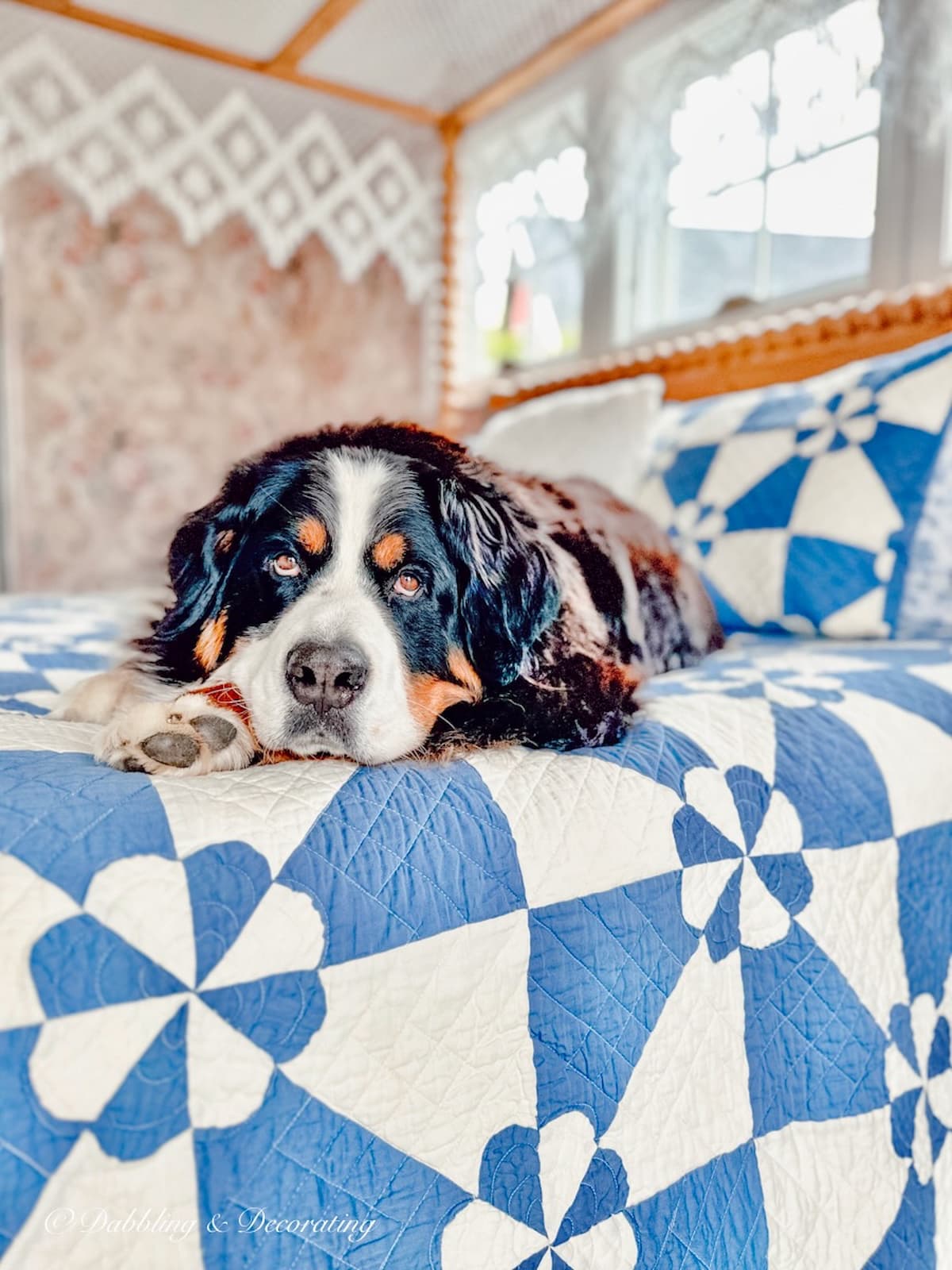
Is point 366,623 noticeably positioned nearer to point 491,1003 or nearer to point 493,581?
point 493,581

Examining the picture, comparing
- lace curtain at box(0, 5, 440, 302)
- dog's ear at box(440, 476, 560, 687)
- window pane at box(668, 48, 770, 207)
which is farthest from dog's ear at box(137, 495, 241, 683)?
lace curtain at box(0, 5, 440, 302)

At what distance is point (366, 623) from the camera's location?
83 centimetres

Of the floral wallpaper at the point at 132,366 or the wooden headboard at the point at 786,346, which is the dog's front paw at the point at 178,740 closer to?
the wooden headboard at the point at 786,346

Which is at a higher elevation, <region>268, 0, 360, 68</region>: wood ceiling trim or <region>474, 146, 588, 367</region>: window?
<region>268, 0, 360, 68</region>: wood ceiling trim

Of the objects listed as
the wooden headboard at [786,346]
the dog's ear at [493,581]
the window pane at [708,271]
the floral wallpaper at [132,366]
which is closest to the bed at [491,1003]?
the dog's ear at [493,581]

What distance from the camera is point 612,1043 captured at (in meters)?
0.75

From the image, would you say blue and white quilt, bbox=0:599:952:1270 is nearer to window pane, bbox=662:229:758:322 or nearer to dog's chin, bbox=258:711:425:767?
dog's chin, bbox=258:711:425:767

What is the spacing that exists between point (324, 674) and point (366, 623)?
64mm

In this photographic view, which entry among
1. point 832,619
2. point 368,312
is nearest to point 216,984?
point 832,619

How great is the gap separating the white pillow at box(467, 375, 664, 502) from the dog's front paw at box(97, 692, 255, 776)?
119 centimetres

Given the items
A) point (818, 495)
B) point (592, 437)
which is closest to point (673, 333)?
point (592, 437)

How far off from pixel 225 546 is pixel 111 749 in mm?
233

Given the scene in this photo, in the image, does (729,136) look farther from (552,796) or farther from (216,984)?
(216,984)

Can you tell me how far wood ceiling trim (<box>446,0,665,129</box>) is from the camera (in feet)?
9.54
